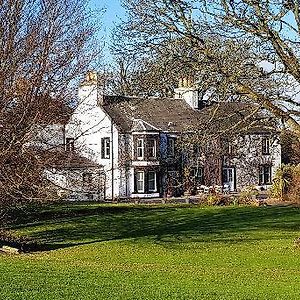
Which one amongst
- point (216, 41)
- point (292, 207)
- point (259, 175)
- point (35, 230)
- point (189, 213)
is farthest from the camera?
point (259, 175)

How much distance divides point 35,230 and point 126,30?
47.6 feet

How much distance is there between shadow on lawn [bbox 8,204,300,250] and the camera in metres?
27.9

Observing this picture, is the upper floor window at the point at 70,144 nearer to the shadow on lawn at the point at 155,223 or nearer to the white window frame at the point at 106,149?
the shadow on lawn at the point at 155,223

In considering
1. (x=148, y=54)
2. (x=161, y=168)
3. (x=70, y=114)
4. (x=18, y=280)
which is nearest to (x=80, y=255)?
(x=70, y=114)

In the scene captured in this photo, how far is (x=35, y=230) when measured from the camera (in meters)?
31.0

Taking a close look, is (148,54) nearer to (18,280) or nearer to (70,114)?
(70,114)

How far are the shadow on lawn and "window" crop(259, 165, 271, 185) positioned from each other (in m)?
19.3

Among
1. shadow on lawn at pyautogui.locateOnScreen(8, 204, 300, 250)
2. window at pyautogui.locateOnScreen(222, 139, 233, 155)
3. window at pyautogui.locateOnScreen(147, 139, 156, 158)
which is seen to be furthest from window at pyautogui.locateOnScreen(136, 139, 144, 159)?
window at pyautogui.locateOnScreen(222, 139, 233, 155)

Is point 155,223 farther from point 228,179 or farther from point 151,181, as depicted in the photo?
point 228,179

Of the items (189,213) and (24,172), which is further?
(189,213)

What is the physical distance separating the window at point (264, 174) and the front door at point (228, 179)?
3.00 metres

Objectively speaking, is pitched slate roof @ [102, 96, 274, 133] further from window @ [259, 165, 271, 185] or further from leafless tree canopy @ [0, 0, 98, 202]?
leafless tree canopy @ [0, 0, 98, 202]

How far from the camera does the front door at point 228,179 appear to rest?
59094mm

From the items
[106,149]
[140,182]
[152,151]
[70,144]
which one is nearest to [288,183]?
[152,151]
